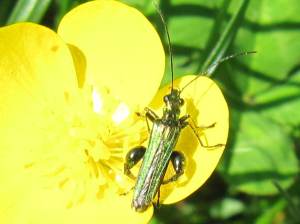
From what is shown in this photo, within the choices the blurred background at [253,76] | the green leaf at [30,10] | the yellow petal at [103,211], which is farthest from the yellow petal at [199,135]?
the green leaf at [30,10]

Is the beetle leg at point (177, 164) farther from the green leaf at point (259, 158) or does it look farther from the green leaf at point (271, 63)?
the green leaf at point (271, 63)

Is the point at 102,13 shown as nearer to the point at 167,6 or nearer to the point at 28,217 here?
the point at 167,6

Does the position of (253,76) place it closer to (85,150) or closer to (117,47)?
(117,47)

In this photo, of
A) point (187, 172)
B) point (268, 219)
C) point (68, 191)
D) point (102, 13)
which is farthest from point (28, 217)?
point (268, 219)

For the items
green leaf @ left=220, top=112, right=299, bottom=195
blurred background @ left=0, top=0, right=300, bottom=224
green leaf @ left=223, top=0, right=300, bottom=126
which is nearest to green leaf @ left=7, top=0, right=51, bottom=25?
blurred background @ left=0, top=0, right=300, bottom=224

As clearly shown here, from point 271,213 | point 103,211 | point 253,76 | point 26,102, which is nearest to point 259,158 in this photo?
point 271,213

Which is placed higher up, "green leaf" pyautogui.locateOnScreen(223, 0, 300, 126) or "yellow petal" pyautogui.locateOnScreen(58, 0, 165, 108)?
"yellow petal" pyautogui.locateOnScreen(58, 0, 165, 108)

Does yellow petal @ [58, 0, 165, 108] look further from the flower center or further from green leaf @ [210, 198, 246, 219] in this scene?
green leaf @ [210, 198, 246, 219]
